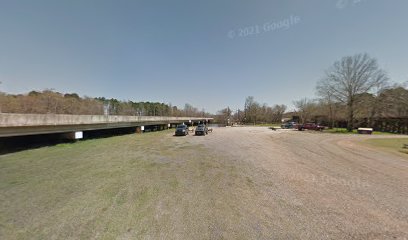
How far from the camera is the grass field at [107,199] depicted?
484 cm

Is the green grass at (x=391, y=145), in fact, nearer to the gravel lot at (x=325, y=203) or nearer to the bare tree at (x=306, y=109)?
the gravel lot at (x=325, y=203)

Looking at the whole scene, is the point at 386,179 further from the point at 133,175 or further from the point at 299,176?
the point at 133,175

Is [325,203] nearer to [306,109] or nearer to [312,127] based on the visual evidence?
[312,127]

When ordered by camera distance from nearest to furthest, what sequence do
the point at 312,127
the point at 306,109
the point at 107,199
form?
the point at 107,199 → the point at 312,127 → the point at 306,109

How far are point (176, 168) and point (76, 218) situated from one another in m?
5.87

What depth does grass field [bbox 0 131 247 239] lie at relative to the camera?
4.84 metres

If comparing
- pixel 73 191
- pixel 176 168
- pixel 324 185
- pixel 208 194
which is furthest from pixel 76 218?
pixel 324 185

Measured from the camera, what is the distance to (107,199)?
664cm

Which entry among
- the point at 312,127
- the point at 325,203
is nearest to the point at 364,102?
the point at 312,127

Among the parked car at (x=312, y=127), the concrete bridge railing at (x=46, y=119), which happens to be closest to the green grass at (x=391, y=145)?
the parked car at (x=312, y=127)

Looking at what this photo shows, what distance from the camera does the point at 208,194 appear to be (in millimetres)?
7023

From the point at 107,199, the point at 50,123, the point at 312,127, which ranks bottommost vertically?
the point at 107,199

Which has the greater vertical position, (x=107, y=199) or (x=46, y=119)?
(x=46, y=119)

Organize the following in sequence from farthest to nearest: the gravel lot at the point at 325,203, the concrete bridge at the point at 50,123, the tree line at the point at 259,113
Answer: the tree line at the point at 259,113
the concrete bridge at the point at 50,123
the gravel lot at the point at 325,203
